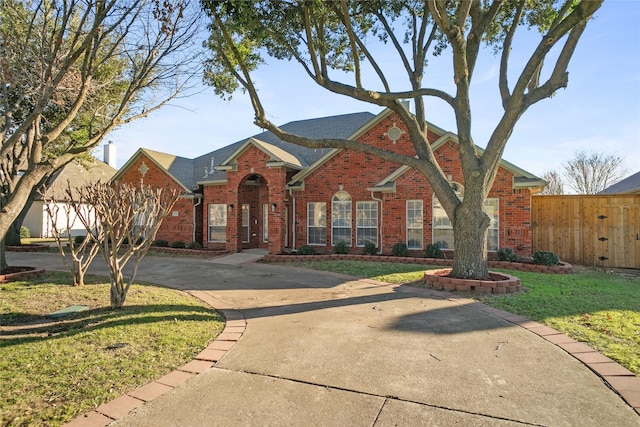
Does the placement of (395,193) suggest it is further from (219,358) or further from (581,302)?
(219,358)

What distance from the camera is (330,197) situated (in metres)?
16.1

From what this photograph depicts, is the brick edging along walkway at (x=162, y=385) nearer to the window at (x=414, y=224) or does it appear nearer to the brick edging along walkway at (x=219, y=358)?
the brick edging along walkway at (x=219, y=358)

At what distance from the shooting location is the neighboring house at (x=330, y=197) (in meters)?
13.4

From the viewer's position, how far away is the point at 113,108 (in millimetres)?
13125

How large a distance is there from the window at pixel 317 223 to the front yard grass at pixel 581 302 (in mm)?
4095

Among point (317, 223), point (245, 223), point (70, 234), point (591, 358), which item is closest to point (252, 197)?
point (245, 223)

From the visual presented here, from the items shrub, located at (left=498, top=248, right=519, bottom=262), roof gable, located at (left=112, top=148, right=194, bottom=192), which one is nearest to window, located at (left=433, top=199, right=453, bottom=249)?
shrub, located at (left=498, top=248, right=519, bottom=262)

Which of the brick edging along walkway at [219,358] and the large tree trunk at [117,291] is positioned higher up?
the large tree trunk at [117,291]

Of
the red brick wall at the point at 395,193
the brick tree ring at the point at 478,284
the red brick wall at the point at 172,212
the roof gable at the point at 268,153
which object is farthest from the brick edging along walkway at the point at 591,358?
the red brick wall at the point at 172,212

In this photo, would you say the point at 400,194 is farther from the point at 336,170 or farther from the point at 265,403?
the point at 265,403

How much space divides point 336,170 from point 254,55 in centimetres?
635

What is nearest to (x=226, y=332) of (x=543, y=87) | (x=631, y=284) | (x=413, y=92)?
(x=413, y=92)

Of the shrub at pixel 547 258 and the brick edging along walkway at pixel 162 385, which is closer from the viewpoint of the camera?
the brick edging along walkway at pixel 162 385

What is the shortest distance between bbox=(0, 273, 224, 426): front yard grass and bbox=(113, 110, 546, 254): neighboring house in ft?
26.8
